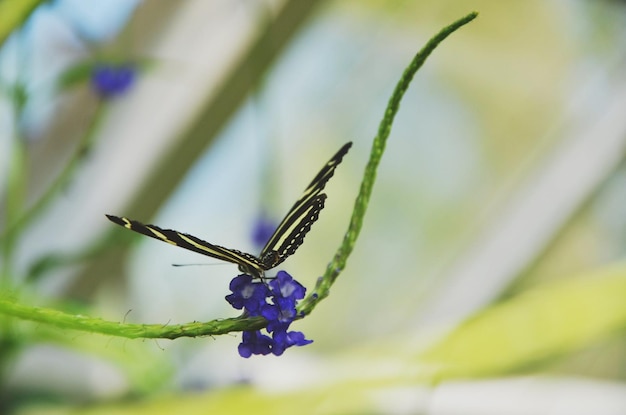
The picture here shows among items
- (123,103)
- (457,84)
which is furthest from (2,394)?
(457,84)

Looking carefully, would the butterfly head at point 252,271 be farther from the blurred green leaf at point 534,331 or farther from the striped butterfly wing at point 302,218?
the blurred green leaf at point 534,331

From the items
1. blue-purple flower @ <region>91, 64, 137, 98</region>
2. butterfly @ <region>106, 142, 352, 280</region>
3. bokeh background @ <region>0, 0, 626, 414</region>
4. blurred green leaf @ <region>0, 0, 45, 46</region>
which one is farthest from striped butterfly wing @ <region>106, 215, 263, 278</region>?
bokeh background @ <region>0, 0, 626, 414</region>

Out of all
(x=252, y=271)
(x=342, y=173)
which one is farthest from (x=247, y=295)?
(x=342, y=173)

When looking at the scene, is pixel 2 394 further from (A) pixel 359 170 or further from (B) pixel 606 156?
(B) pixel 606 156

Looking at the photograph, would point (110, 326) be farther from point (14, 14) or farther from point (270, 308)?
point (14, 14)

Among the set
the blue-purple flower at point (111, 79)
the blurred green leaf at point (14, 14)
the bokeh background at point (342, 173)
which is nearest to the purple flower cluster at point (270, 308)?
the blurred green leaf at point (14, 14)

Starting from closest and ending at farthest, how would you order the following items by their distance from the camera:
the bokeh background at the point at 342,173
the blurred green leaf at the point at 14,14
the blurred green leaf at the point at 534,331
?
the blurred green leaf at the point at 14,14, the blurred green leaf at the point at 534,331, the bokeh background at the point at 342,173
